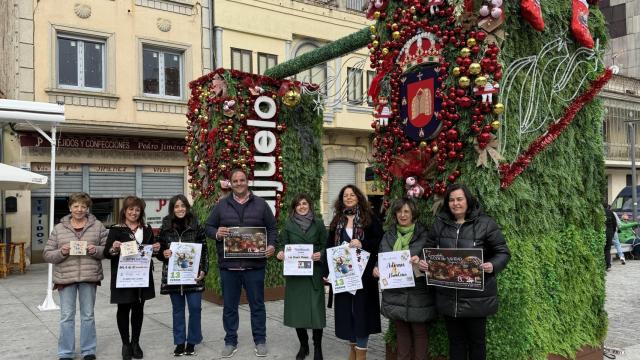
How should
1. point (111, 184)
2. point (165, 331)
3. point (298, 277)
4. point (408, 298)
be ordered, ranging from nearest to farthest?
point (408, 298) → point (298, 277) → point (165, 331) → point (111, 184)

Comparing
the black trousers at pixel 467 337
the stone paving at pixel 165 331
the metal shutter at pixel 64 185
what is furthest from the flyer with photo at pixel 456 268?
the metal shutter at pixel 64 185

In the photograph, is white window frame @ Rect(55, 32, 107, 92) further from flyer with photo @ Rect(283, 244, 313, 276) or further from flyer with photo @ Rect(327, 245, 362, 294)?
flyer with photo @ Rect(327, 245, 362, 294)

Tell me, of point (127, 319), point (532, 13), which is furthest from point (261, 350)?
point (532, 13)

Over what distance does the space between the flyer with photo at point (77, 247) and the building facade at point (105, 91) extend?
9.59 m

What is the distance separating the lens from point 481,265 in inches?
155

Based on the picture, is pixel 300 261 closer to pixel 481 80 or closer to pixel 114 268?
pixel 114 268

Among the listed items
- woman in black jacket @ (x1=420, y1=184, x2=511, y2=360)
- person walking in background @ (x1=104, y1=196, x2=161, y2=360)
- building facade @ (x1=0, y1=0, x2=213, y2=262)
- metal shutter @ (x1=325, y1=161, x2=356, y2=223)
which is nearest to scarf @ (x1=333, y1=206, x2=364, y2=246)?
woman in black jacket @ (x1=420, y1=184, x2=511, y2=360)

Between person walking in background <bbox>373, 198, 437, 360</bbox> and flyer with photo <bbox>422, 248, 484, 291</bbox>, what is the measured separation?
0.20 metres

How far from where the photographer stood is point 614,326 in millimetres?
7043

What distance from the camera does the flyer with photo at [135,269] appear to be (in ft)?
17.9

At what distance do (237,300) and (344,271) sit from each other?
145cm

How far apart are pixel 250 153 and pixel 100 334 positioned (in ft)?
11.3

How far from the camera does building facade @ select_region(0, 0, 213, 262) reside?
13828 mm

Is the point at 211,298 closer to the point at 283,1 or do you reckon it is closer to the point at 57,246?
the point at 57,246
